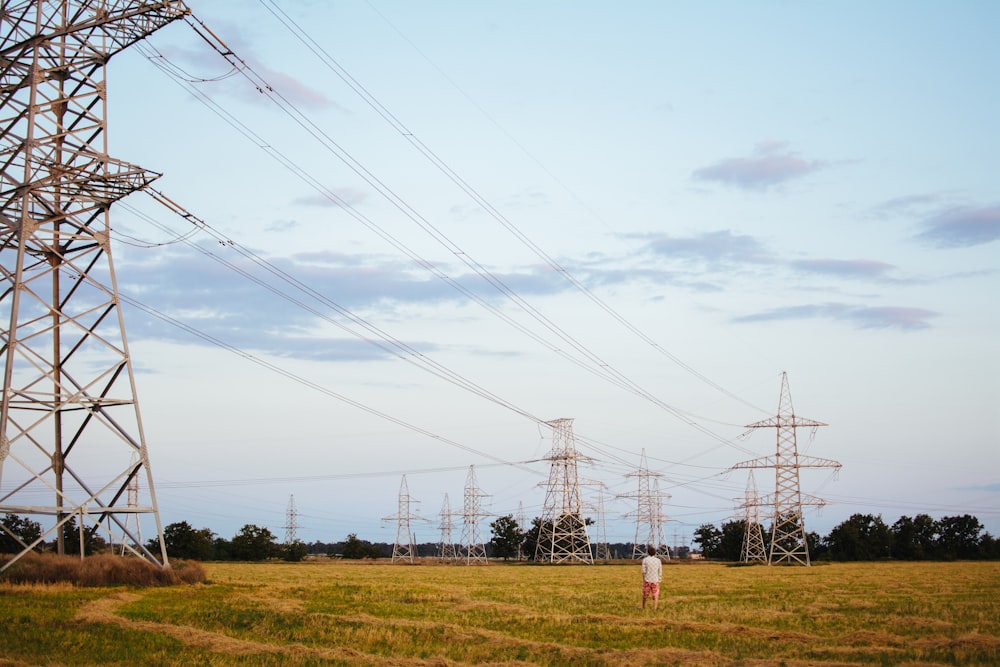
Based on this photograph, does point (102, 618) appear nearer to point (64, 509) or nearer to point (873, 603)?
point (64, 509)

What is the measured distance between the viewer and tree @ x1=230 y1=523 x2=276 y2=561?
334 feet

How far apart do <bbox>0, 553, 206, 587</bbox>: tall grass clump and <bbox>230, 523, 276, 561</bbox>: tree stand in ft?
244

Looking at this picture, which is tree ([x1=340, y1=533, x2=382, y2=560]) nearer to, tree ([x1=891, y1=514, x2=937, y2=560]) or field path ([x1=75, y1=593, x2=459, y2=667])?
tree ([x1=891, y1=514, x2=937, y2=560])

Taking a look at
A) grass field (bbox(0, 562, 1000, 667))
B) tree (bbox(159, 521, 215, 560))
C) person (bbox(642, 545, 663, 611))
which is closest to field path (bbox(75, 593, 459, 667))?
grass field (bbox(0, 562, 1000, 667))

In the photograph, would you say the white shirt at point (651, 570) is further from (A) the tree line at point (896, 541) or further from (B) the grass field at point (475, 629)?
(A) the tree line at point (896, 541)

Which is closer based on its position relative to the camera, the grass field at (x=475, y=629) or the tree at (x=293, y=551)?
the grass field at (x=475, y=629)

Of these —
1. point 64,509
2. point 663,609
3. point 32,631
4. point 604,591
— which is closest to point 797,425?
point 604,591

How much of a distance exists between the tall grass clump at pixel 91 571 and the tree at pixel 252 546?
→ 7435cm

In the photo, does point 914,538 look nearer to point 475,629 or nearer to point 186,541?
point 186,541

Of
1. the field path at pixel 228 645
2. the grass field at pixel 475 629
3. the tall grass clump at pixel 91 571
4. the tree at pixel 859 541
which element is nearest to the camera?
the field path at pixel 228 645

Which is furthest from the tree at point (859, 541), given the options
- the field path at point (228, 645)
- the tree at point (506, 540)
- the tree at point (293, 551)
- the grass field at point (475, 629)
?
the field path at point (228, 645)

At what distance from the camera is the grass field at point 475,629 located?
1459cm

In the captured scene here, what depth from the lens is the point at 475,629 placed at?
18359 millimetres

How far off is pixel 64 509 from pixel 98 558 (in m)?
2.43
